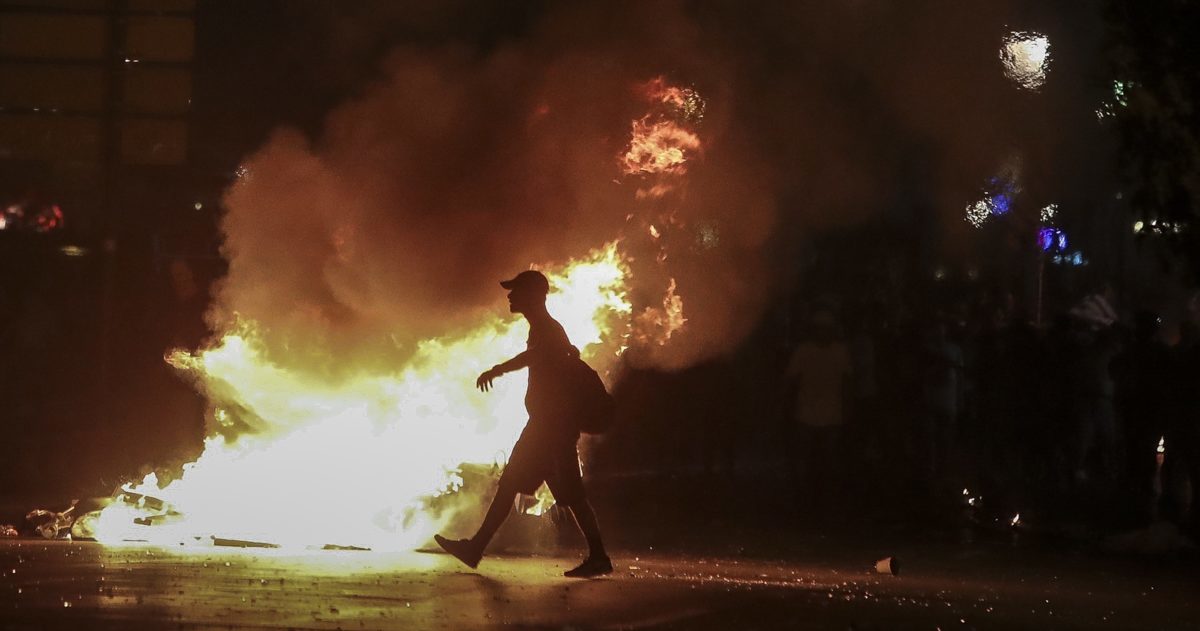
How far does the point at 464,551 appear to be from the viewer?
390 inches

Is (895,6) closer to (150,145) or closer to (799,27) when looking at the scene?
(799,27)

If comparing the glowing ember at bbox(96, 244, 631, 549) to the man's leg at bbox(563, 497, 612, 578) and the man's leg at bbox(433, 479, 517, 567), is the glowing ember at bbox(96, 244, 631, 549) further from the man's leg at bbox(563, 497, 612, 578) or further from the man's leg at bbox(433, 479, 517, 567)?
the man's leg at bbox(563, 497, 612, 578)

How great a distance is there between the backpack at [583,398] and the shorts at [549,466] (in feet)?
0.47

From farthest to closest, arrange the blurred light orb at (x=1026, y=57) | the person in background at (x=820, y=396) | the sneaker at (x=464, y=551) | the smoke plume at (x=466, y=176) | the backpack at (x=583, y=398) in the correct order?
the person in background at (x=820, y=396) < the blurred light orb at (x=1026, y=57) < the smoke plume at (x=466, y=176) < the backpack at (x=583, y=398) < the sneaker at (x=464, y=551)

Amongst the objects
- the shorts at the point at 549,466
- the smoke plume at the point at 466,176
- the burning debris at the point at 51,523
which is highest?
the smoke plume at the point at 466,176

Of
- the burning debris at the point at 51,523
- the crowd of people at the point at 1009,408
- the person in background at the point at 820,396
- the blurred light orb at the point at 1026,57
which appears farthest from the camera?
the person in background at the point at 820,396

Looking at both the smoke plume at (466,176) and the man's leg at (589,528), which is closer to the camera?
the man's leg at (589,528)

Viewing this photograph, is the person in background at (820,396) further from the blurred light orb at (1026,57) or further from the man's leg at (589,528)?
the man's leg at (589,528)

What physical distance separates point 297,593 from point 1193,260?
6.16 metres

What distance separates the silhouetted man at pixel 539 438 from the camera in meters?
9.92

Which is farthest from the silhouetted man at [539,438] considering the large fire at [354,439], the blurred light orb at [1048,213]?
the blurred light orb at [1048,213]

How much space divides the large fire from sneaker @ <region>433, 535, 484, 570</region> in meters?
1.32

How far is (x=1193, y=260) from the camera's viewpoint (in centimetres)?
1086

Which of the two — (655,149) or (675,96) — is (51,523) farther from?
(675,96)
